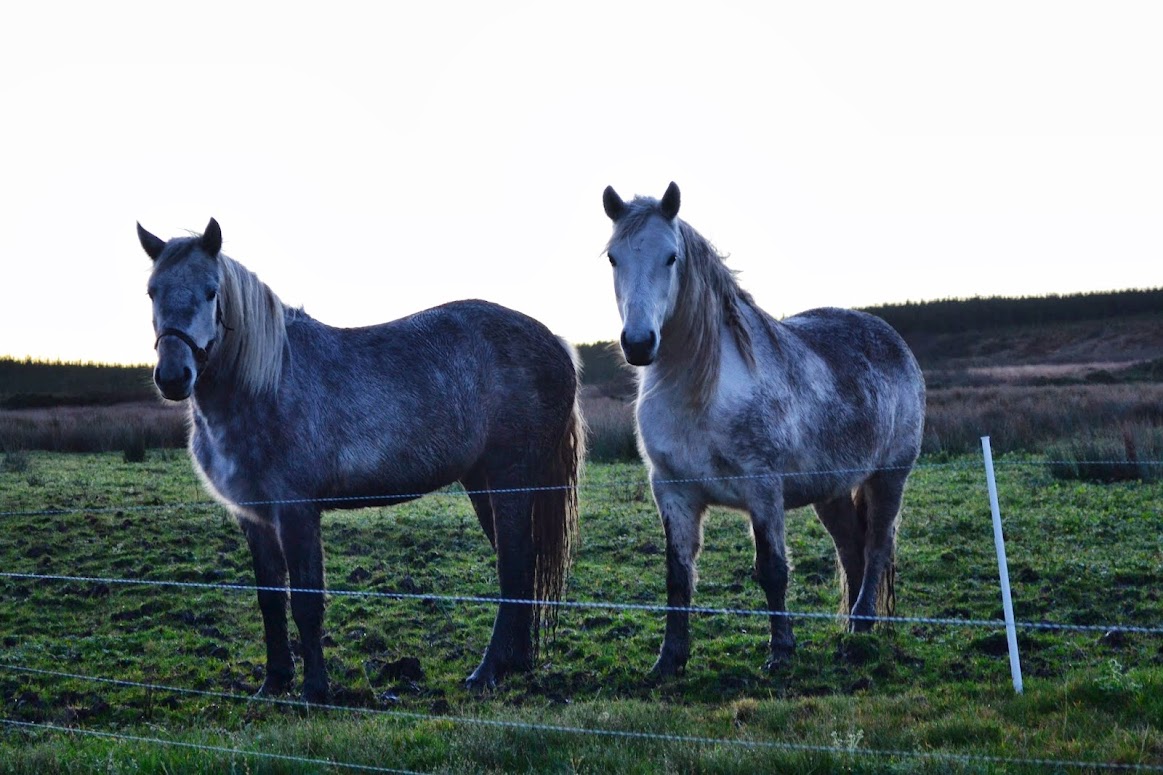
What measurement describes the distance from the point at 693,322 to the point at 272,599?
264 cm

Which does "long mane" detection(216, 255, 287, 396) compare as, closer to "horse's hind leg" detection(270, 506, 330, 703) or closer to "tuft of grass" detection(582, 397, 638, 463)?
"horse's hind leg" detection(270, 506, 330, 703)

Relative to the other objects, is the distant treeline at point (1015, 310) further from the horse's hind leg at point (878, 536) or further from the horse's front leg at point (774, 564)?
the horse's front leg at point (774, 564)

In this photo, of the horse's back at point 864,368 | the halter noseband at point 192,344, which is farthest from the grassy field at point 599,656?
the halter noseband at point 192,344

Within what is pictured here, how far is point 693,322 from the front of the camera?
17.0ft

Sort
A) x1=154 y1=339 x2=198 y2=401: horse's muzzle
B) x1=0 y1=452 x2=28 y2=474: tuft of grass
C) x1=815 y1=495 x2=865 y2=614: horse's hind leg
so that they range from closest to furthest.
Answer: x1=154 y1=339 x2=198 y2=401: horse's muzzle → x1=815 y1=495 x2=865 y2=614: horse's hind leg → x1=0 y1=452 x2=28 y2=474: tuft of grass

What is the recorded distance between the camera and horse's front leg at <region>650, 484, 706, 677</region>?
17.2ft

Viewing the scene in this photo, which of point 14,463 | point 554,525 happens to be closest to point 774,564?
point 554,525

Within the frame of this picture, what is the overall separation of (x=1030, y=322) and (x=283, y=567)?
5677cm

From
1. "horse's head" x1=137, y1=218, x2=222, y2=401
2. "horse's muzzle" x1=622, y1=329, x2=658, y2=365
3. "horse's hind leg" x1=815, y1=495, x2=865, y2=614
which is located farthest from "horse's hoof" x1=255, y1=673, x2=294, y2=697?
"horse's hind leg" x1=815, y1=495, x2=865, y2=614

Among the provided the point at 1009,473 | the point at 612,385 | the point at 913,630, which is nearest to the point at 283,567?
the point at 913,630

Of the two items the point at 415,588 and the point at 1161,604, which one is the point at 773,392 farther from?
the point at 415,588

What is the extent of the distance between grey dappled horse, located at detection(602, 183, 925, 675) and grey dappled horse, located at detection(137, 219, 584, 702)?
34.7 inches

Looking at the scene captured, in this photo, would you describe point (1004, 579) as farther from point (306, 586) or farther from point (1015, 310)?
point (1015, 310)

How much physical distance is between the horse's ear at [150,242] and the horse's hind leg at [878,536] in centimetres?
451
